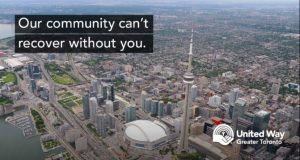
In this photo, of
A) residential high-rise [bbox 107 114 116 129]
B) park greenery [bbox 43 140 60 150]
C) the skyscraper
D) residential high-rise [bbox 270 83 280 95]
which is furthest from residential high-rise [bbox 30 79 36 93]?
residential high-rise [bbox 270 83 280 95]

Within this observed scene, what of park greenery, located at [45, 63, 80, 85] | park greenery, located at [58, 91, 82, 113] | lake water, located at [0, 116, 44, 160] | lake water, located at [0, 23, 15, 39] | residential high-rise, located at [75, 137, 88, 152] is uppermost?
lake water, located at [0, 23, 15, 39]

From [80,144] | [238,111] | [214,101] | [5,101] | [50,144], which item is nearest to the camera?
[80,144]

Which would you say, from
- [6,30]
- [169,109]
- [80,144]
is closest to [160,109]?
[169,109]

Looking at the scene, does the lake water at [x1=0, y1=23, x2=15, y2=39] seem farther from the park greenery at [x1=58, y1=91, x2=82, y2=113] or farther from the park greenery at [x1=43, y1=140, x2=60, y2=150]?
the park greenery at [x1=43, y1=140, x2=60, y2=150]

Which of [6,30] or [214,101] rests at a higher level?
[6,30]

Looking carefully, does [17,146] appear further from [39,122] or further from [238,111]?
[238,111]

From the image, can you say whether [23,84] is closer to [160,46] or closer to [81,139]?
[81,139]

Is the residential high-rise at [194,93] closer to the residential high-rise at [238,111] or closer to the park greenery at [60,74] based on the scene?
the residential high-rise at [238,111]
